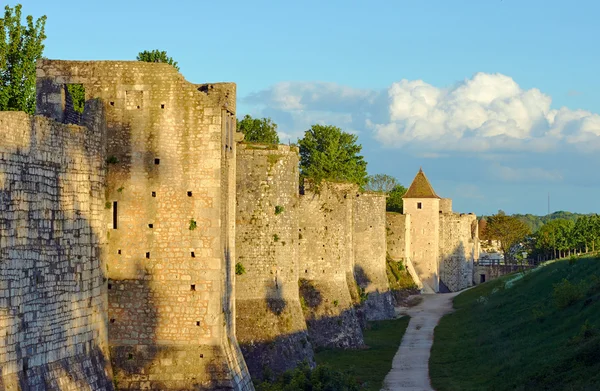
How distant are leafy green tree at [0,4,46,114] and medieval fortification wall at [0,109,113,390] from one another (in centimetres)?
1524

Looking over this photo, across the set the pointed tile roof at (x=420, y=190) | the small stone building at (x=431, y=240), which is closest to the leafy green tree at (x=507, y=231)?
the small stone building at (x=431, y=240)

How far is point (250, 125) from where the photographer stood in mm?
62812

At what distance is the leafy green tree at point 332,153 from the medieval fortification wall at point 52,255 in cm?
5943

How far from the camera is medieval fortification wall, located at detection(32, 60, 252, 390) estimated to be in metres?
24.5

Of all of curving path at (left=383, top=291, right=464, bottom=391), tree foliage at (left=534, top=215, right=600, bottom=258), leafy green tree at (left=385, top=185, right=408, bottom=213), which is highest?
leafy green tree at (left=385, top=185, right=408, bottom=213)

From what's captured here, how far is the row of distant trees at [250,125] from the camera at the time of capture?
38.2 metres

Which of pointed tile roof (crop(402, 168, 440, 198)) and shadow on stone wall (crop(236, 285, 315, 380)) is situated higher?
pointed tile roof (crop(402, 168, 440, 198))

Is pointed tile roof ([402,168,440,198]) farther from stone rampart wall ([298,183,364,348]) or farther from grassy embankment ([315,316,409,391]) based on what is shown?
stone rampart wall ([298,183,364,348])

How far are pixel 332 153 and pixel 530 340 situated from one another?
152 ft

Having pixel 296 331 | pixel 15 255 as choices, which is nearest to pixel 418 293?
pixel 296 331

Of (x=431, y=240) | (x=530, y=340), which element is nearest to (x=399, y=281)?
(x=431, y=240)

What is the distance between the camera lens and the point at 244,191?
115 feet

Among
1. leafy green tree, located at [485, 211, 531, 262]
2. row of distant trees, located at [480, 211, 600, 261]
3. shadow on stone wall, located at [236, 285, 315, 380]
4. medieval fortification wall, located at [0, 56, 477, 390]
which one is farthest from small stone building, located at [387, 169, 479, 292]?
medieval fortification wall, located at [0, 56, 477, 390]

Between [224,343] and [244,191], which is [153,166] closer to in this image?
[224,343]
